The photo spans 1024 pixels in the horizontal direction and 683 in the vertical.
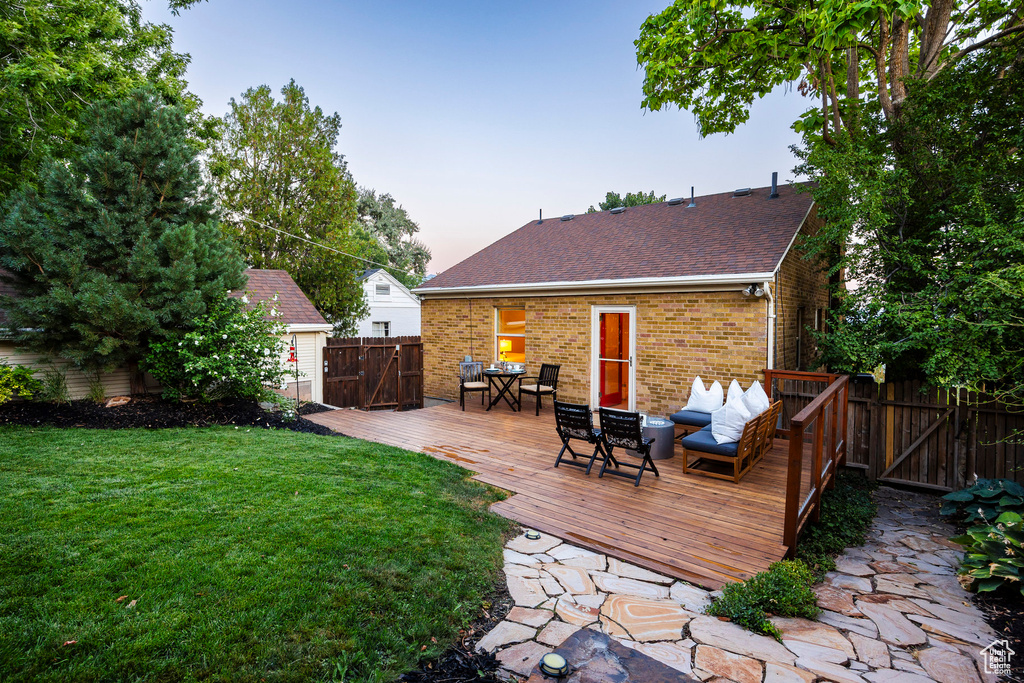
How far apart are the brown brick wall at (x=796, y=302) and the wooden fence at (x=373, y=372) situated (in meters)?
8.85

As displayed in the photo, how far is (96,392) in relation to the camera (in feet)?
28.2

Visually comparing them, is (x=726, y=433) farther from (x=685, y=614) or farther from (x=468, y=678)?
(x=468, y=678)

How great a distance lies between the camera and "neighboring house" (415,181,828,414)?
8.48 meters

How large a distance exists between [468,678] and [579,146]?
16734 mm

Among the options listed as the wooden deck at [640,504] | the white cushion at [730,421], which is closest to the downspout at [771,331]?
the wooden deck at [640,504]

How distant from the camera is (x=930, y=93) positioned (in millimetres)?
7055

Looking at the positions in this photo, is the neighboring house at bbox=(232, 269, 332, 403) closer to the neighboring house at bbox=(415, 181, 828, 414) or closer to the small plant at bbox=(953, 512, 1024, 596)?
the neighboring house at bbox=(415, 181, 828, 414)

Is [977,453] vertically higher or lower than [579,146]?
lower

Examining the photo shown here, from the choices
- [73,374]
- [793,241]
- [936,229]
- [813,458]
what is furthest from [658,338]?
[73,374]

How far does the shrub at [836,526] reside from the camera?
461cm

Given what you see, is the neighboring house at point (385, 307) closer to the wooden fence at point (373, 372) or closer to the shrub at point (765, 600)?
the wooden fence at point (373, 372)

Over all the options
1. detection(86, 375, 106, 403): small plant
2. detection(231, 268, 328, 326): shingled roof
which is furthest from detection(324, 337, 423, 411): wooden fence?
detection(86, 375, 106, 403): small plant

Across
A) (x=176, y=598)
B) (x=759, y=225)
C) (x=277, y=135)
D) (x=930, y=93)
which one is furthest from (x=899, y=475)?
(x=277, y=135)

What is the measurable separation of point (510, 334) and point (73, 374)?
28.6ft
